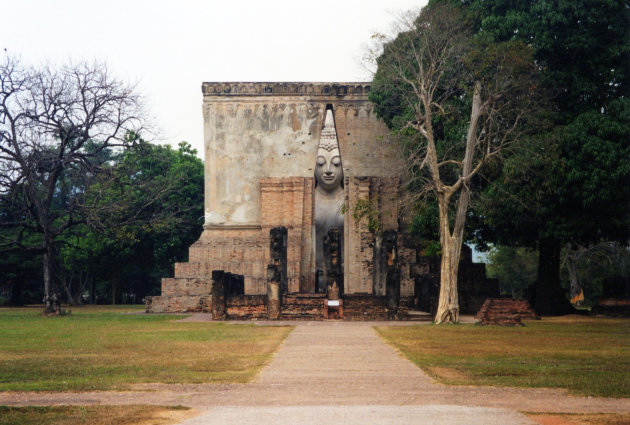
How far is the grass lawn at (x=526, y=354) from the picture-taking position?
9977 mm

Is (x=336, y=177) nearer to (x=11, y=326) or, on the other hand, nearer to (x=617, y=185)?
(x=617, y=185)

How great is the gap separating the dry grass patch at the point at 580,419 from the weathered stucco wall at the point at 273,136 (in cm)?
2739

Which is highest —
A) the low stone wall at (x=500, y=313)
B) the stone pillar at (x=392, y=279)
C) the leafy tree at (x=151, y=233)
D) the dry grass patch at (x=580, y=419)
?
the leafy tree at (x=151, y=233)

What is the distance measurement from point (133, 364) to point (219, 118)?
2396cm

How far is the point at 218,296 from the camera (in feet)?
80.9

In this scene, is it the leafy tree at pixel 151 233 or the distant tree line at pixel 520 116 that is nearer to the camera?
the distant tree line at pixel 520 116

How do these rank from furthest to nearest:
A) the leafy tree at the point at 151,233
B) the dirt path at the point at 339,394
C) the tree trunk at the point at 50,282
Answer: the leafy tree at the point at 151,233, the tree trunk at the point at 50,282, the dirt path at the point at 339,394

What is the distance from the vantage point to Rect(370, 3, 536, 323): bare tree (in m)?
23.0

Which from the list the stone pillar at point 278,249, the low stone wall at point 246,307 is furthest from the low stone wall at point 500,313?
the stone pillar at point 278,249

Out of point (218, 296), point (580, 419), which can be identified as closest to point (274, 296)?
point (218, 296)

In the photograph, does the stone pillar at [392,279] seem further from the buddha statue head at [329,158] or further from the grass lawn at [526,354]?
the buddha statue head at [329,158]

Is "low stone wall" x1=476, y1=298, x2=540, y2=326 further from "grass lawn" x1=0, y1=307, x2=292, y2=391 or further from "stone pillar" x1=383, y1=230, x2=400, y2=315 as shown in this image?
"grass lawn" x1=0, y1=307, x2=292, y2=391

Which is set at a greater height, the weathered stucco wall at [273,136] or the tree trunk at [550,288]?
the weathered stucco wall at [273,136]

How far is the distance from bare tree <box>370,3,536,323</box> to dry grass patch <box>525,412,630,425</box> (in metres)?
14.8
